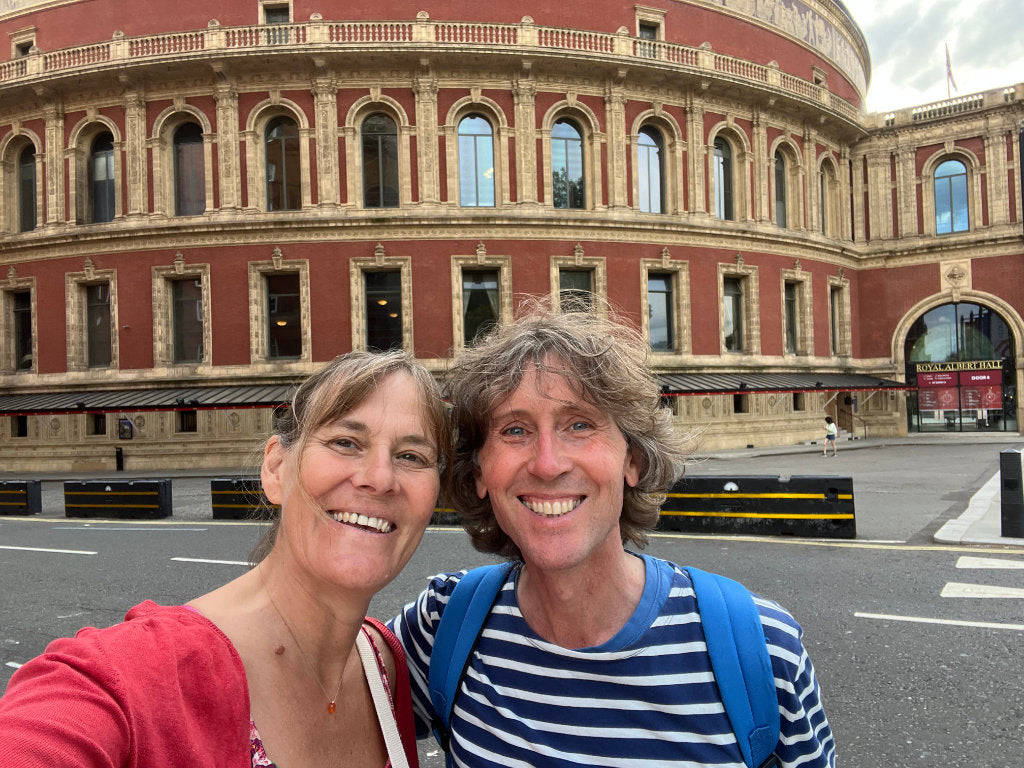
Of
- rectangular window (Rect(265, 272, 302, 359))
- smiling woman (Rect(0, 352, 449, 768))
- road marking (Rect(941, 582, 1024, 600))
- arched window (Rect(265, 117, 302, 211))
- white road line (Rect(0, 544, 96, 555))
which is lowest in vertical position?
white road line (Rect(0, 544, 96, 555))

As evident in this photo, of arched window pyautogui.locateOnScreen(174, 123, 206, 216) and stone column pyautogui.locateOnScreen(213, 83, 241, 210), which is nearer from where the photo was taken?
stone column pyautogui.locateOnScreen(213, 83, 241, 210)

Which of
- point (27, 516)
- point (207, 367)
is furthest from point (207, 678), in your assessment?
point (207, 367)

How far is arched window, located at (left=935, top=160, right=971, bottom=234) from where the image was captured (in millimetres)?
31859

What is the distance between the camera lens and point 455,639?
6.22 feet

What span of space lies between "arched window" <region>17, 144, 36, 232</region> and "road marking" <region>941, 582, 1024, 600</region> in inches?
1283

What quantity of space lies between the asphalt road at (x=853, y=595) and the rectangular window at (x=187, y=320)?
1177 cm

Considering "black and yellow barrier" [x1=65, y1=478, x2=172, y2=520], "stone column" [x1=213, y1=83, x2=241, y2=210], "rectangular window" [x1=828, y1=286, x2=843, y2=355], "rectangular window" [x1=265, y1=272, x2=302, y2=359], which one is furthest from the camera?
"rectangular window" [x1=828, y1=286, x2=843, y2=355]

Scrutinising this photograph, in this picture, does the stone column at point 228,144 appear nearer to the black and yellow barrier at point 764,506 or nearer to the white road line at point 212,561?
the white road line at point 212,561

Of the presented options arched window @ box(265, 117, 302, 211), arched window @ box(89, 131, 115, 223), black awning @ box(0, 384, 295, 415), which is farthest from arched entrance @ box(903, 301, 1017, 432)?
arched window @ box(89, 131, 115, 223)

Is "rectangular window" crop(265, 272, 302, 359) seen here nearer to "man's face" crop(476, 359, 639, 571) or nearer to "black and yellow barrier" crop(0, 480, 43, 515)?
"black and yellow barrier" crop(0, 480, 43, 515)

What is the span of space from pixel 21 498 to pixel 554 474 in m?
18.0

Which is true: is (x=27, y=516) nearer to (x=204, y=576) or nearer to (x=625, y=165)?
(x=204, y=576)

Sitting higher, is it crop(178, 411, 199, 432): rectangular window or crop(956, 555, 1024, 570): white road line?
crop(178, 411, 199, 432): rectangular window

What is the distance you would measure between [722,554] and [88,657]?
8.61m
